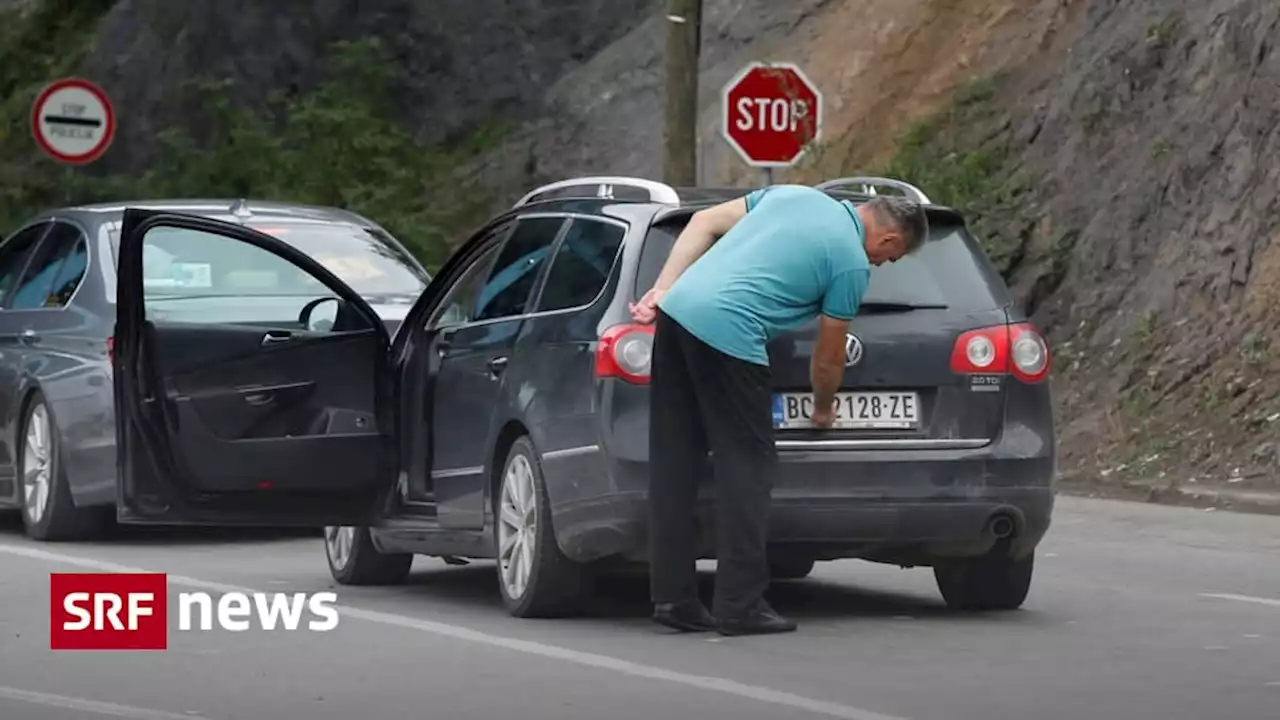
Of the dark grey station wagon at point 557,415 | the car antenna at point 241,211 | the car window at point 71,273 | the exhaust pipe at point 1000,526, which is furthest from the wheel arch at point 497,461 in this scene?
the car window at point 71,273

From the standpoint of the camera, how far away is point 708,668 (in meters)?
9.09

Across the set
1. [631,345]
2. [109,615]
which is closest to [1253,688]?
[631,345]

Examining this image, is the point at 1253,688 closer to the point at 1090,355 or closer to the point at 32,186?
the point at 1090,355

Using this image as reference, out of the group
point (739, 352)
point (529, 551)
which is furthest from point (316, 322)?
point (739, 352)

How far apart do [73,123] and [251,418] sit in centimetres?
1315

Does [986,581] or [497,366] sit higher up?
[497,366]

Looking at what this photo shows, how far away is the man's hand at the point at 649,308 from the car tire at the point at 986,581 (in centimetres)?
166

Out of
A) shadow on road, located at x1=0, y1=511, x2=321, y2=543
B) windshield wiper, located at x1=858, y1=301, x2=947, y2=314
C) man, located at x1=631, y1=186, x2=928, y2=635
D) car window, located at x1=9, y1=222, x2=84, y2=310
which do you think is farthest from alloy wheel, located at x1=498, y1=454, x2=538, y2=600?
car window, located at x1=9, y1=222, x2=84, y2=310

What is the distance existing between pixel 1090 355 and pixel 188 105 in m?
13.8

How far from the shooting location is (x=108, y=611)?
444 inches

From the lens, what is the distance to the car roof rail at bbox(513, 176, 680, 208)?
1079 centimetres

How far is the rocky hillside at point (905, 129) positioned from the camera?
63.7 ft

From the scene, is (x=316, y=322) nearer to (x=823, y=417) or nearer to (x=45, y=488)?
(x=823, y=417)

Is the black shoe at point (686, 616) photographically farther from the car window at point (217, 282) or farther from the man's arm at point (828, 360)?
the car window at point (217, 282)
